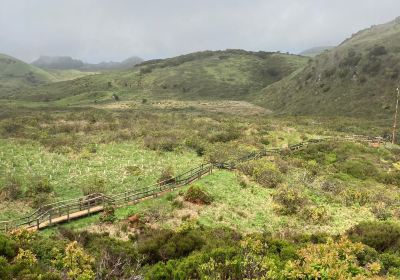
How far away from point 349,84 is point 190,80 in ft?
208

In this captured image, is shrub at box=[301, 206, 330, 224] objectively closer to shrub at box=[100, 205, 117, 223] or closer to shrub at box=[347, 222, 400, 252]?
shrub at box=[347, 222, 400, 252]

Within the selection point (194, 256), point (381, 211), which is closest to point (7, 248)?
point (194, 256)

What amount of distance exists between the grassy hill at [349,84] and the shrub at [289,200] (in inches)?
2152

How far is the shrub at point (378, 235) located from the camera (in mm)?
22844

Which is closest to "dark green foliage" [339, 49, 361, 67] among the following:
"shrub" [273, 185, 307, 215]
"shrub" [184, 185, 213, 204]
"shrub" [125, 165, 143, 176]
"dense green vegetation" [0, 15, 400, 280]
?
"dense green vegetation" [0, 15, 400, 280]

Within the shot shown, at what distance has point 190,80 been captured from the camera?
146 metres

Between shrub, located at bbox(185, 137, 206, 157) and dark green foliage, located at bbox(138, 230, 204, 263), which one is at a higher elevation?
shrub, located at bbox(185, 137, 206, 157)

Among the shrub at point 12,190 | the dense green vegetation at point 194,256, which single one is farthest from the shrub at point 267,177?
the shrub at point 12,190

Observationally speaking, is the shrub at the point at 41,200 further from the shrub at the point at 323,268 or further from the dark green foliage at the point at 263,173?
the shrub at the point at 323,268

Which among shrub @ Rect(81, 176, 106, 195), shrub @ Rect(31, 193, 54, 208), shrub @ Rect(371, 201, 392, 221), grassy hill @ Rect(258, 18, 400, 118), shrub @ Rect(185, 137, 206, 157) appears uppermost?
grassy hill @ Rect(258, 18, 400, 118)

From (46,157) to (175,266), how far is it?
28.0 m

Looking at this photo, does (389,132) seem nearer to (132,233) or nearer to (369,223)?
(369,223)

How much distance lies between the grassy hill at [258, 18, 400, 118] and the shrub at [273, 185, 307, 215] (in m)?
54.6

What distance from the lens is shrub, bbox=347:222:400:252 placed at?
2284 centimetres
